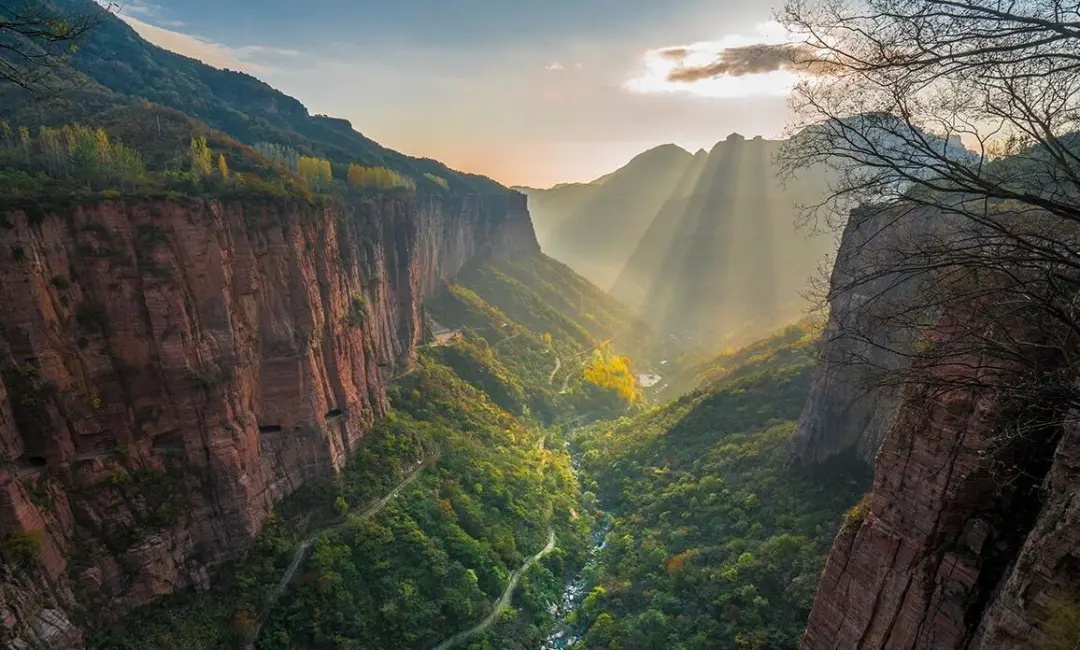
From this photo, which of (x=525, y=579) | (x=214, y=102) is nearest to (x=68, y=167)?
(x=525, y=579)

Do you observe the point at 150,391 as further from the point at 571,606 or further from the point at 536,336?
the point at 536,336

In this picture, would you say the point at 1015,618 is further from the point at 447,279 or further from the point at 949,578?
the point at 447,279

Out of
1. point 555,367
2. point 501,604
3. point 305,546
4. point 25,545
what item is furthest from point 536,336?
point 25,545

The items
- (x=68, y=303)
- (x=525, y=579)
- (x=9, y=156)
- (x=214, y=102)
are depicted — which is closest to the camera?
(x=68, y=303)

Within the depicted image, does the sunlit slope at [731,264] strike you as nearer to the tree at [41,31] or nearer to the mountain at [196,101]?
the mountain at [196,101]

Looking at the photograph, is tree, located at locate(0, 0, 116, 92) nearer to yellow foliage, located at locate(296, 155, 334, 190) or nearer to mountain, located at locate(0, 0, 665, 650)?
mountain, located at locate(0, 0, 665, 650)

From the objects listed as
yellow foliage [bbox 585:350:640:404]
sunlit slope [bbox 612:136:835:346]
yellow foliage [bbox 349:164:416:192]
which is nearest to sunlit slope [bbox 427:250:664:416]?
yellow foliage [bbox 585:350:640:404]
